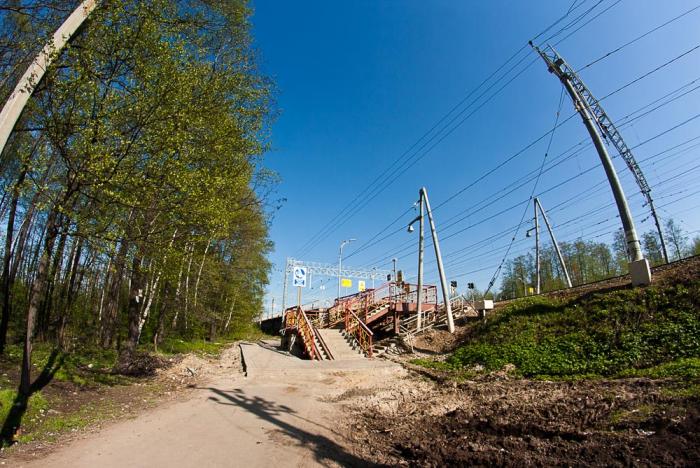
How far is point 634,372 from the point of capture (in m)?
7.70

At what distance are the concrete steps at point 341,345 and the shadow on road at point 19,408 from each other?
9081 millimetres

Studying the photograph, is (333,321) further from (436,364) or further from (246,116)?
(246,116)

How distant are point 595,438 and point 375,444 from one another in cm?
309

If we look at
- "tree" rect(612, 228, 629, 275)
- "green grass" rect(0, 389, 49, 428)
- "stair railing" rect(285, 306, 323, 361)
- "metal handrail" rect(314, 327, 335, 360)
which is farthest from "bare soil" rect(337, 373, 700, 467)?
"tree" rect(612, 228, 629, 275)

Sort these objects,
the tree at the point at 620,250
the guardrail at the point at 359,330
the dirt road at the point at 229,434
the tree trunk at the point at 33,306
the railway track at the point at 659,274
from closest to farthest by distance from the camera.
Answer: the dirt road at the point at 229,434
the tree trunk at the point at 33,306
the railway track at the point at 659,274
the guardrail at the point at 359,330
the tree at the point at 620,250

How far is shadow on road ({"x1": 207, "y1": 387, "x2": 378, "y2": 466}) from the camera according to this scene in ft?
17.4

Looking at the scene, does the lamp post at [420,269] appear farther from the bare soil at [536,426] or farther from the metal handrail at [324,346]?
the bare soil at [536,426]

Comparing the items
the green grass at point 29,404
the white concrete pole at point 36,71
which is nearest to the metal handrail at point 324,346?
the green grass at point 29,404

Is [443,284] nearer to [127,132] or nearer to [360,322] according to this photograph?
[360,322]

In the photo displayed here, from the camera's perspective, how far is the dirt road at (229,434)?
16.8 feet

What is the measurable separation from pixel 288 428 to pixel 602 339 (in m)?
8.44

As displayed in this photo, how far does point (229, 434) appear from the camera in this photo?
627 centimetres

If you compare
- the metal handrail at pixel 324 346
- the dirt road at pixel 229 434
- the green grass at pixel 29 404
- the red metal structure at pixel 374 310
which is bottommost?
the dirt road at pixel 229 434

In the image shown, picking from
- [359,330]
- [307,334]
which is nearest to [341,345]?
[359,330]
